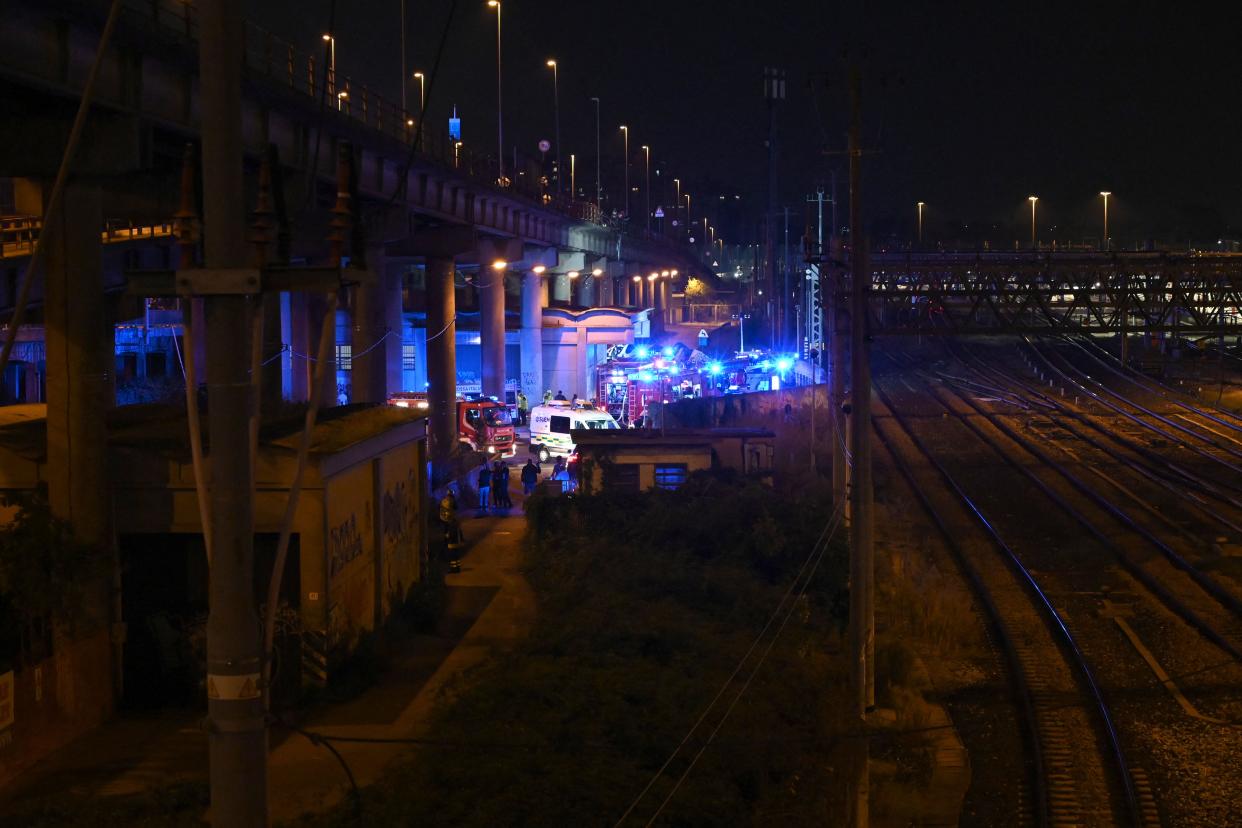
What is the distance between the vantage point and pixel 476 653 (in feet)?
47.7

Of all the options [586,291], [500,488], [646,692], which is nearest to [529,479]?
[500,488]

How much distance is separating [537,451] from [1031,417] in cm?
1699

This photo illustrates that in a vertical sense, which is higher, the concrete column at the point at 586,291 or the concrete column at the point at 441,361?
the concrete column at the point at 586,291

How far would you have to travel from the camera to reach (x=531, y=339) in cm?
5028

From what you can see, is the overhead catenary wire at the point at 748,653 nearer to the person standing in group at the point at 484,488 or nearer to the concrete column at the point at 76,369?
the concrete column at the point at 76,369

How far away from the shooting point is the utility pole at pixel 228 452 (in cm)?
458

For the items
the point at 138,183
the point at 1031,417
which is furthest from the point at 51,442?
the point at 1031,417

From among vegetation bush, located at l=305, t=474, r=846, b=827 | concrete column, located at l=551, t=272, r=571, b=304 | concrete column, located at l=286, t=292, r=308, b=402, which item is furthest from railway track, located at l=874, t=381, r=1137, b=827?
concrete column, located at l=551, t=272, r=571, b=304

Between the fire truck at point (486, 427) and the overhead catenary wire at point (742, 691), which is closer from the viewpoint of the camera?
the overhead catenary wire at point (742, 691)

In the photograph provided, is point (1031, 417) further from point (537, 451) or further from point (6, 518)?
point (6, 518)

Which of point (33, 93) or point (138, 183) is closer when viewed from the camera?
point (33, 93)

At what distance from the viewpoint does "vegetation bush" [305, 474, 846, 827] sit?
29.5 feet

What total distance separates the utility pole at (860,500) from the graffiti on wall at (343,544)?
18.0 ft

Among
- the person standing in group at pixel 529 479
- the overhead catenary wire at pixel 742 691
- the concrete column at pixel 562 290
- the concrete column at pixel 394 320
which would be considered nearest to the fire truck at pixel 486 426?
the concrete column at pixel 394 320
